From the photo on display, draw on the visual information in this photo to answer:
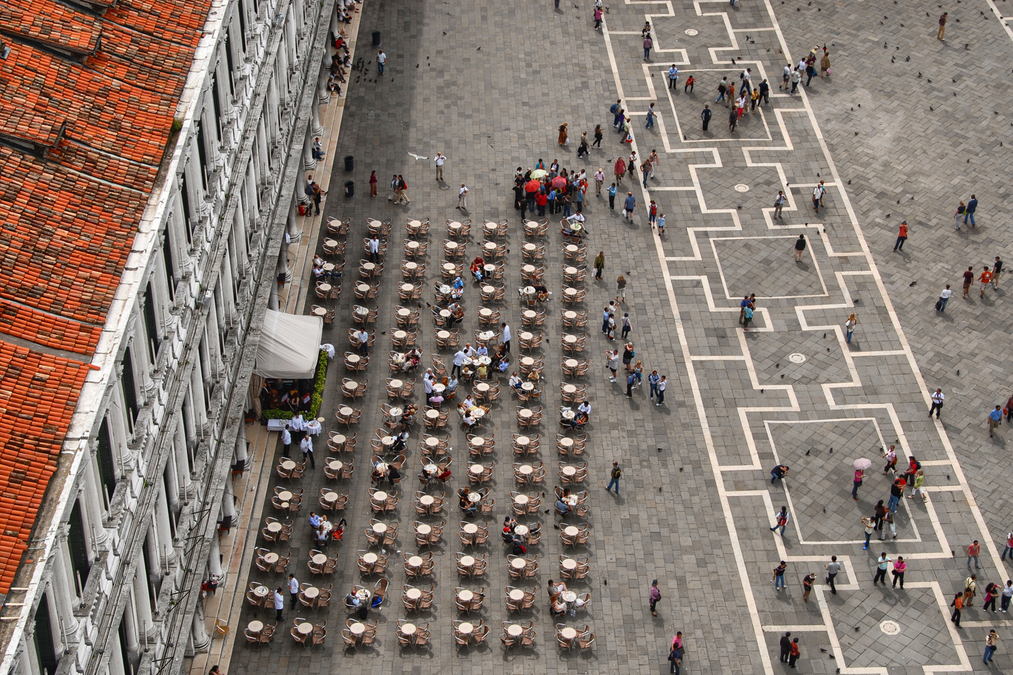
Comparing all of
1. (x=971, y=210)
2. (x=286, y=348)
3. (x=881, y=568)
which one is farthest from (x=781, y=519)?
(x=971, y=210)

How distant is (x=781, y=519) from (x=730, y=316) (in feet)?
51.8

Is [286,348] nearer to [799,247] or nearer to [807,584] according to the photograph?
[807,584]

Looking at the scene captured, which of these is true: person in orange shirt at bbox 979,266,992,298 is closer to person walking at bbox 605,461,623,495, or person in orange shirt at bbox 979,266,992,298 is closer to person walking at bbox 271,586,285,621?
person walking at bbox 605,461,623,495

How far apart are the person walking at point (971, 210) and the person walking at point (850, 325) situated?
12.0m

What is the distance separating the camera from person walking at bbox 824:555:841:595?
67625mm

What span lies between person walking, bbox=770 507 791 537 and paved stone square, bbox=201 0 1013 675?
1.40 ft

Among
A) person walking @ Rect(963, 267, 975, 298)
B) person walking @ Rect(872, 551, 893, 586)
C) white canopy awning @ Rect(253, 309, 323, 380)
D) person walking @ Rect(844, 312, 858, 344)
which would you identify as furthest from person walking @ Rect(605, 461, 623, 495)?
person walking @ Rect(963, 267, 975, 298)

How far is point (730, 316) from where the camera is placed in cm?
8262

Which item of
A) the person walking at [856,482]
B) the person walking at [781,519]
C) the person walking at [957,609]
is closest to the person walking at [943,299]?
the person walking at [856,482]

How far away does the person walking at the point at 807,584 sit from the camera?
220 feet

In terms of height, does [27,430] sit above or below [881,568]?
below

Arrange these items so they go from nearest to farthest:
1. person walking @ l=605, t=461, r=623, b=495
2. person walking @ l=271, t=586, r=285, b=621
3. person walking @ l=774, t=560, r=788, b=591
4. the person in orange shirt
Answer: person walking @ l=271, t=586, r=285, b=621 → person walking @ l=774, t=560, r=788, b=591 → person walking @ l=605, t=461, r=623, b=495 → the person in orange shirt

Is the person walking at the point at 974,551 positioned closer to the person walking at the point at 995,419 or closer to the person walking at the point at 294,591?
the person walking at the point at 995,419

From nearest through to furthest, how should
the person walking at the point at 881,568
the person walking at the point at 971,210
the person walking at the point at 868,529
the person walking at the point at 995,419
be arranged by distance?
the person walking at the point at 881,568, the person walking at the point at 868,529, the person walking at the point at 995,419, the person walking at the point at 971,210
